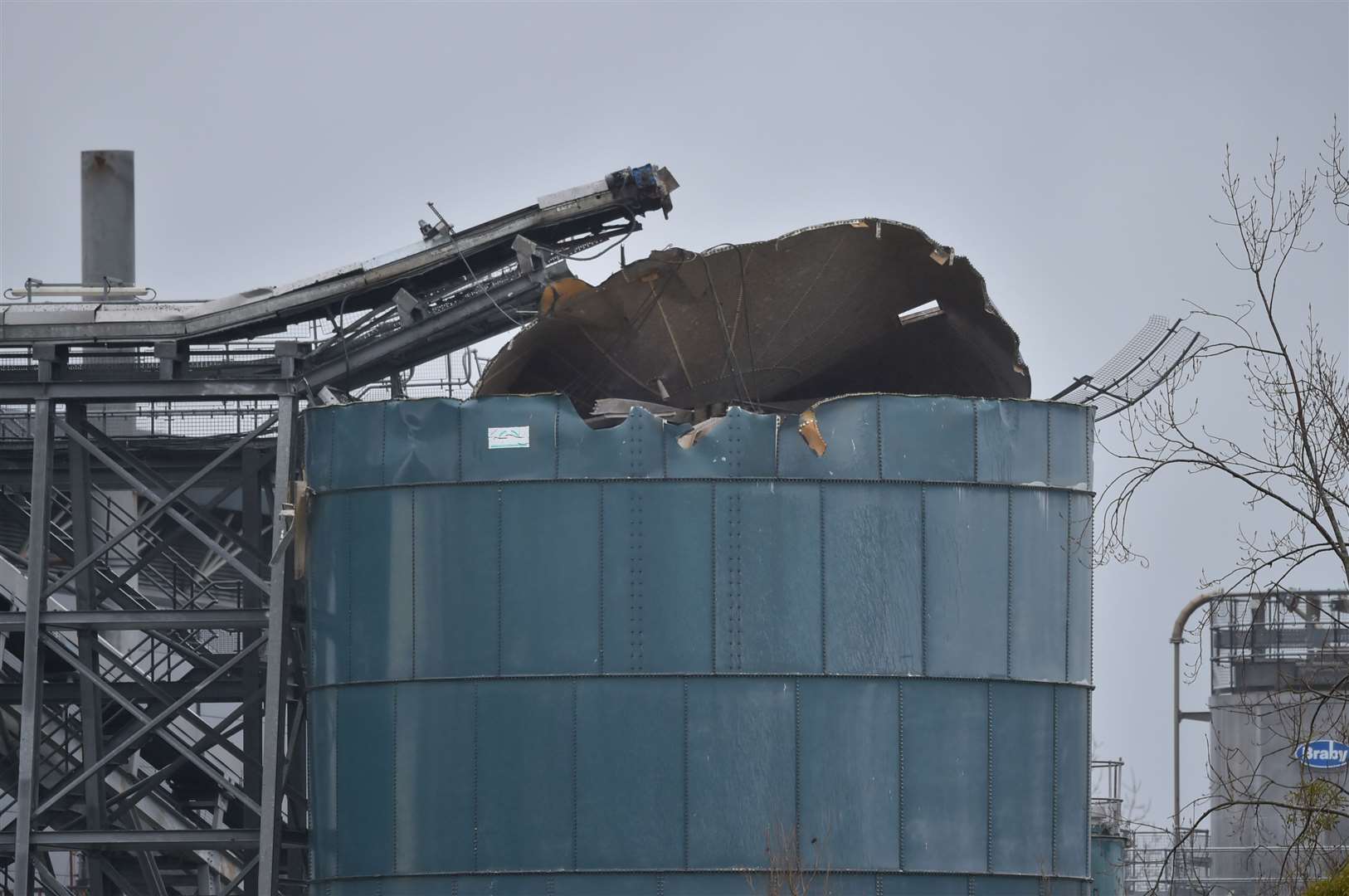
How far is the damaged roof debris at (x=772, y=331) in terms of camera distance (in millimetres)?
34969

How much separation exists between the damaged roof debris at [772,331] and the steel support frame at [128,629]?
15.9 feet

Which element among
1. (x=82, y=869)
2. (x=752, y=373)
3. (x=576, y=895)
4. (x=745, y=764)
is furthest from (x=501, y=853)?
(x=82, y=869)

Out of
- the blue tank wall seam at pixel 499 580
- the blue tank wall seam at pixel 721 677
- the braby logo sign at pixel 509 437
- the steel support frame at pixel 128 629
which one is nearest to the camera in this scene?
the blue tank wall seam at pixel 721 677

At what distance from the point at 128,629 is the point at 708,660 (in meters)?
9.93

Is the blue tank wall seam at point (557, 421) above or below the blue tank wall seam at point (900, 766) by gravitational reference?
above

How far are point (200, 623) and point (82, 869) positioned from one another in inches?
663

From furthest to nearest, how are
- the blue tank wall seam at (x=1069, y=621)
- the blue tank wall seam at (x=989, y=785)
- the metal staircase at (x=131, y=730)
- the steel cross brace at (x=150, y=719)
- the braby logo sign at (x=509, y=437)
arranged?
the metal staircase at (x=131, y=730)
the steel cross brace at (x=150, y=719)
the blue tank wall seam at (x=1069, y=621)
the braby logo sign at (x=509, y=437)
the blue tank wall seam at (x=989, y=785)

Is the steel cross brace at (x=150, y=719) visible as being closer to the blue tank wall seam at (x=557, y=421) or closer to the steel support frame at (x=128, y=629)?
the steel support frame at (x=128, y=629)

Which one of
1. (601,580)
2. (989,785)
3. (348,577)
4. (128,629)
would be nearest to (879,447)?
(601,580)

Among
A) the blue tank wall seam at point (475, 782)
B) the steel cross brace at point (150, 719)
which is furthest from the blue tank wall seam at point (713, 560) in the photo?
the steel cross brace at point (150, 719)

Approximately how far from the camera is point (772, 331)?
119 ft

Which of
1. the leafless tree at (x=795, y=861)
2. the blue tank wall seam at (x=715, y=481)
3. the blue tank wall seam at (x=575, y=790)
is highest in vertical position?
the blue tank wall seam at (x=715, y=481)

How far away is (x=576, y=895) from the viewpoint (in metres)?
31.7

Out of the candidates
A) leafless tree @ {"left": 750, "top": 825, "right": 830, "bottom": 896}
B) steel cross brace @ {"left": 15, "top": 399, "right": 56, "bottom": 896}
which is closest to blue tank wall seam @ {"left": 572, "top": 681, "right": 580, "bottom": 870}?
leafless tree @ {"left": 750, "top": 825, "right": 830, "bottom": 896}
